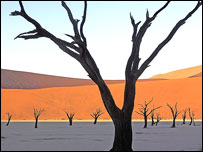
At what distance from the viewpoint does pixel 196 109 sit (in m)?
85.7

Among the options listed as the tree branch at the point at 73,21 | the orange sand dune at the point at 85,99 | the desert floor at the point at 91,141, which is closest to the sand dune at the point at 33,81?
the orange sand dune at the point at 85,99

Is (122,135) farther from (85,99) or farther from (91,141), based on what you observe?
(85,99)

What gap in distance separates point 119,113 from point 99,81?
4.28 feet

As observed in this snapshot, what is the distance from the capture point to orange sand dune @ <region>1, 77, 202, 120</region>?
87.8m

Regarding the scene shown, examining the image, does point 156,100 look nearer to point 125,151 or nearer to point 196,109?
point 196,109

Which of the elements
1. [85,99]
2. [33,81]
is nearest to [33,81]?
[33,81]

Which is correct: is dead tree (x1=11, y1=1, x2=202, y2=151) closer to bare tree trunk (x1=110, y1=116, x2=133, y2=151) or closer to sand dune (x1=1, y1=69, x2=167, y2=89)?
bare tree trunk (x1=110, y1=116, x2=133, y2=151)

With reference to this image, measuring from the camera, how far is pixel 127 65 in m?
14.9

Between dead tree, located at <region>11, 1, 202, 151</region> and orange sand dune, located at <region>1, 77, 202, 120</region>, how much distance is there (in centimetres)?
6939

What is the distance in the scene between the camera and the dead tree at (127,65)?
14336mm

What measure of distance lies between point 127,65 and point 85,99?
84.4m

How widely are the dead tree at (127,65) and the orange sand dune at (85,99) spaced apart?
6939 centimetres

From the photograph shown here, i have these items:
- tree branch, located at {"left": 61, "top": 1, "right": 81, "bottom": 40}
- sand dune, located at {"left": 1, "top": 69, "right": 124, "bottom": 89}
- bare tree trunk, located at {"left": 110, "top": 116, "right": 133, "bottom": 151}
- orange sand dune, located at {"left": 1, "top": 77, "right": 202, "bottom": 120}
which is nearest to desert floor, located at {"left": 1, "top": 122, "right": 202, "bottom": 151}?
bare tree trunk, located at {"left": 110, "top": 116, "right": 133, "bottom": 151}

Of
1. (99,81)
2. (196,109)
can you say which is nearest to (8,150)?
(99,81)
